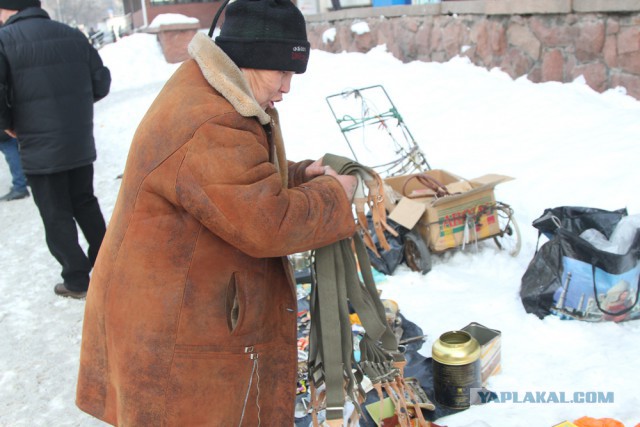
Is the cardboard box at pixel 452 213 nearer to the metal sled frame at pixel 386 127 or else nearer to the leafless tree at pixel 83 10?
the metal sled frame at pixel 386 127

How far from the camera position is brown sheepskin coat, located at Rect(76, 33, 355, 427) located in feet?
5.87

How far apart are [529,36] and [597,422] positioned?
18.9 feet

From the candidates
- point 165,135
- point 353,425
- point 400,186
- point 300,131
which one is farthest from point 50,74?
point 300,131

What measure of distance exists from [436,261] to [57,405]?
8.85 feet

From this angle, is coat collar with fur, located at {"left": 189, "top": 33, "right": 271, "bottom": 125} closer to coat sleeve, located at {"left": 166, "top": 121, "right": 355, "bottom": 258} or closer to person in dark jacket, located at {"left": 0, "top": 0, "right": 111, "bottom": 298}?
coat sleeve, located at {"left": 166, "top": 121, "right": 355, "bottom": 258}

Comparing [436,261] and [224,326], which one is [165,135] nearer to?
[224,326]

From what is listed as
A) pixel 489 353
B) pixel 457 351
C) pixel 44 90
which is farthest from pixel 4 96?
pixel 489 353

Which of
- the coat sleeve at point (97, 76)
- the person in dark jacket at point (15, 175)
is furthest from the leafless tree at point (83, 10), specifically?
the coat sleeve at point (97, 76)

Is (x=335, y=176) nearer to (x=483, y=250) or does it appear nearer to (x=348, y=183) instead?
(x=348, y=183)

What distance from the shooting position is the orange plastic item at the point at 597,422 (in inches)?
106

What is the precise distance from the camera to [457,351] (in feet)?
10.0

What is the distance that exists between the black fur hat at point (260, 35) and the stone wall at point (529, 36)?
17.3 ft

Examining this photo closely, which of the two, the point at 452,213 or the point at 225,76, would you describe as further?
the point at 452,213

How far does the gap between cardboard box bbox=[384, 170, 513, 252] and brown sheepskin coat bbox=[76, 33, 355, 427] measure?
2.64 metres
